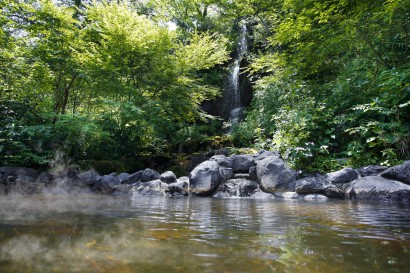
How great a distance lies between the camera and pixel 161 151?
1180cm

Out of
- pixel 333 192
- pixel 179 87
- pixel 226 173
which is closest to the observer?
pixel 333 192

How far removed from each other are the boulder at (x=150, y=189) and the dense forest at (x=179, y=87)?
3061mm

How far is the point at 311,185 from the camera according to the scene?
244 inches

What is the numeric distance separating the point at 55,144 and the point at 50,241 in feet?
30.3

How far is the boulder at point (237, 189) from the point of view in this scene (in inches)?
269

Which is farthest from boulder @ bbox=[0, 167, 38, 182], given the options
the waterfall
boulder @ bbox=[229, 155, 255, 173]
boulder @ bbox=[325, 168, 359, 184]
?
the waterfall

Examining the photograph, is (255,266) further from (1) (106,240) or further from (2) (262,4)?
(2) (262,4)

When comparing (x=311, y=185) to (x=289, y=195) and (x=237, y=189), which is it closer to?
(x=289, y=195)

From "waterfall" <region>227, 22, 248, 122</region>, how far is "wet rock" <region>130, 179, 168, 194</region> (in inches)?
358

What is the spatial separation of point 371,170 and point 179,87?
7996 mm

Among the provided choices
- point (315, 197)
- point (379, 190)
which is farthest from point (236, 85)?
point (379, 190)

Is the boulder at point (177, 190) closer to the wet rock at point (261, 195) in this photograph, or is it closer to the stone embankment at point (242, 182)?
the stone embankment at point (242, 182)

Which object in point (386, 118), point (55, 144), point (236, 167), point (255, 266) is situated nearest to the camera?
point (255, 266)

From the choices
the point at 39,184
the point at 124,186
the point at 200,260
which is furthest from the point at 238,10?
the point at 200,260
